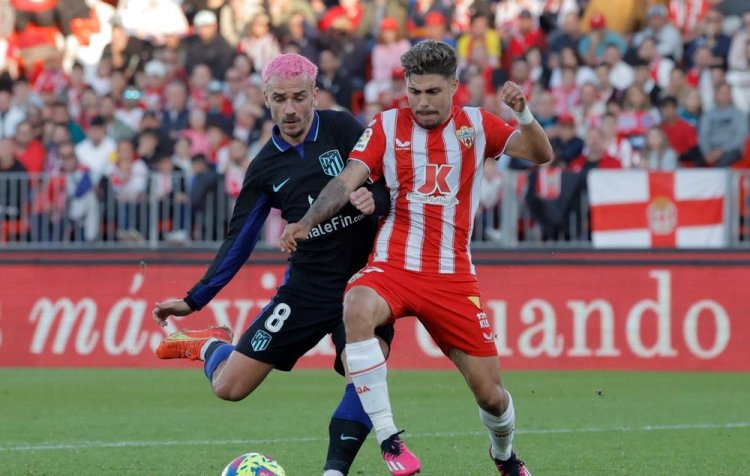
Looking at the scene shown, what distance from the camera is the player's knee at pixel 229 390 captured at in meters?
7.94

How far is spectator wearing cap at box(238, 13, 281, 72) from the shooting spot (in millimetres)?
20594

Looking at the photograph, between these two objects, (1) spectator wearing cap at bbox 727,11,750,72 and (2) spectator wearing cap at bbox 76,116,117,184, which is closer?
(1) spectator wearing cap at bbox 727,11,750,72

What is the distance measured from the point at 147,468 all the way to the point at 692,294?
25.9ft

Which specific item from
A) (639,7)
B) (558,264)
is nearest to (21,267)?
(558,264)

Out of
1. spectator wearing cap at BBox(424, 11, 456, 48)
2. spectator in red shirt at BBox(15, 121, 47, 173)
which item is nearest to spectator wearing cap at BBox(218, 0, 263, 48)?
spectator wearing cap at BBox(424, 11, 456, 48)

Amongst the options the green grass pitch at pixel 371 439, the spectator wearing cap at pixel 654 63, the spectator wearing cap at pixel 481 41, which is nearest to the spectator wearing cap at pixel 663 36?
the spectator wearing cap at pixel 654 63

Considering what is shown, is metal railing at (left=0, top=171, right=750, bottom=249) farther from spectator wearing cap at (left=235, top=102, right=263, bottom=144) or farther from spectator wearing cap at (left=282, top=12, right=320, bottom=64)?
spectator wearing cap at (left=282, top=12, right=320, bottom=64)

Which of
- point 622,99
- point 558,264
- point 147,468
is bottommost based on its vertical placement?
point 147,468

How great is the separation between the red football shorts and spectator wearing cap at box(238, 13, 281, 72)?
13.5 metres

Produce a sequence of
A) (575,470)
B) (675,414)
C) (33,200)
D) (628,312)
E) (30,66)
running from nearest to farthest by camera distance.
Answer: (575,470)
(675,414)
(628,312)
(33,200)
(30,66)

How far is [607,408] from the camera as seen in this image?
11773 mm

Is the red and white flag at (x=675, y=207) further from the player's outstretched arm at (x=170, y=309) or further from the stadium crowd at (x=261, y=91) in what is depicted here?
the player's outstretched arm at (x=170, y=309)

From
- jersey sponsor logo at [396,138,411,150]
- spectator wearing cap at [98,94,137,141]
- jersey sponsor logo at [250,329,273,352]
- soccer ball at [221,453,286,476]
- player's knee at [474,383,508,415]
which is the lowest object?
soccer ball at [221,453,286,476]

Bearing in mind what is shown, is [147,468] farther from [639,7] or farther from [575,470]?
[639,7]
